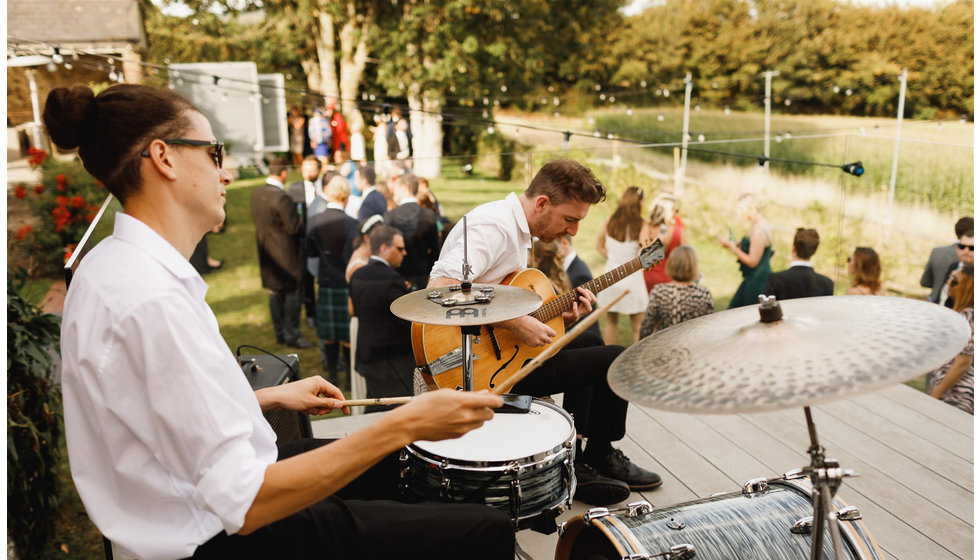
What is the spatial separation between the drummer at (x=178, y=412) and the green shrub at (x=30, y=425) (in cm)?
136

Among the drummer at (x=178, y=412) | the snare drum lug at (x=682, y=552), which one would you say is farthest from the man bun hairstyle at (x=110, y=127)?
the snare drum lug at (x=682, y=552)

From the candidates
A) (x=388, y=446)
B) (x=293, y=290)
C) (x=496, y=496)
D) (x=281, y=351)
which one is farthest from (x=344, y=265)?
(x=388, y=446)

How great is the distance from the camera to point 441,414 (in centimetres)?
136

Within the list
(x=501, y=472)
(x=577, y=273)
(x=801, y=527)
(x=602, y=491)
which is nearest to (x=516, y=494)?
(x=501, y=472)

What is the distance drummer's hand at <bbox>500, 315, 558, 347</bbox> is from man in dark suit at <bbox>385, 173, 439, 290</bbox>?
8.61 feet

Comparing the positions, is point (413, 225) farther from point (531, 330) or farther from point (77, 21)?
point (77, 21)

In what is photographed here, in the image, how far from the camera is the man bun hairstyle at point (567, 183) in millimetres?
2982

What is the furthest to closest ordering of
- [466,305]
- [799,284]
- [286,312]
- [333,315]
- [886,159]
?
[886,159] < [286,312] < [333,315] < [799,284] < [466,305]

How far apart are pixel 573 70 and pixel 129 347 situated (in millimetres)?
22525

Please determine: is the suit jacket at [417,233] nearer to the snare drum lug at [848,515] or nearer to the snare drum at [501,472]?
the snare drum at [501,472]

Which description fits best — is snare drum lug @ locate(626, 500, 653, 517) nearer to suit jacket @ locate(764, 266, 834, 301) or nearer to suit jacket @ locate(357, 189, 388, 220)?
suit jacket @ locate(764, 266, 834, 301)

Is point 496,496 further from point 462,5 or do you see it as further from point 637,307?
point 462,5

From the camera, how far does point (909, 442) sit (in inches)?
129

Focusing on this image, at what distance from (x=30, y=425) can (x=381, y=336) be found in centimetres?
193
